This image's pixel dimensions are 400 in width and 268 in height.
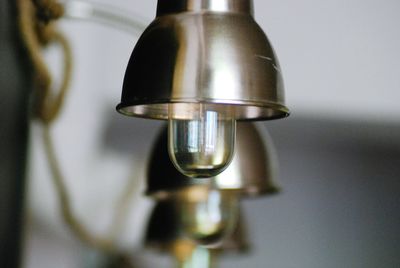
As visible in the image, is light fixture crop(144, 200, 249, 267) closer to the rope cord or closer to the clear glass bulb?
the rope cord

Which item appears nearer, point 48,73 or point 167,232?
point 48,73

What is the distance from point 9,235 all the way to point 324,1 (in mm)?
1210

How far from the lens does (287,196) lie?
2008 mm

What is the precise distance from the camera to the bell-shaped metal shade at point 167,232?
1.46 metres

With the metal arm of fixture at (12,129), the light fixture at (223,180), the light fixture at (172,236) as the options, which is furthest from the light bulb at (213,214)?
the metal arm of fixture at (12,129)

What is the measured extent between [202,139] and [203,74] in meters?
0.11

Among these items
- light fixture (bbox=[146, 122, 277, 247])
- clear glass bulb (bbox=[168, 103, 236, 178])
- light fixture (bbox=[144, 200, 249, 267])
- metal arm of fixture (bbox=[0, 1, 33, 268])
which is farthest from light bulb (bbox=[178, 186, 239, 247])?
clear glass bulb (bbox=[168, 103, 236, 178])

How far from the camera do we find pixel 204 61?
2.21 ft

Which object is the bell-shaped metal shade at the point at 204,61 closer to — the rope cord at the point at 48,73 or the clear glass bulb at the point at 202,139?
the clear glass bulb at the point at 202,139

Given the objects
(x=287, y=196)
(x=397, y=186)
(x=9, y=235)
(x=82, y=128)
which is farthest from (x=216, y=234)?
(x=397, y=186)

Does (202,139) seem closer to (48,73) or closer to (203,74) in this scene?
(203,74)

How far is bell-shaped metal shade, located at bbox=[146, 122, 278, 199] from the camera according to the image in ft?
3.51

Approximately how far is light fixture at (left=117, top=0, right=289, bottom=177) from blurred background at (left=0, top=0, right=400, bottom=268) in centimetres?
109

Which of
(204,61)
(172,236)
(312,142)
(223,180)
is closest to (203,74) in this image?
(204,61)
